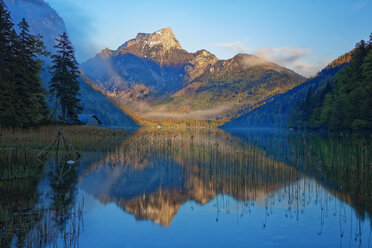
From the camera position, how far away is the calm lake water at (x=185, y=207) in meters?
9.65

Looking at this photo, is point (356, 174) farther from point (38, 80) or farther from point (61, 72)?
point (61, 72)

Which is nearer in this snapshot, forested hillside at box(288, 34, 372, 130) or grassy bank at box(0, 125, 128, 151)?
grassy bank at box(0, 125, 128, 151)

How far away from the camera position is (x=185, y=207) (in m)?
13.4

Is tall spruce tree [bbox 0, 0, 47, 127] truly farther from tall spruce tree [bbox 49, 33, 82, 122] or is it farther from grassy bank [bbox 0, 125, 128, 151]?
tall spruce tree [bbox 49, 33, 82, 122]

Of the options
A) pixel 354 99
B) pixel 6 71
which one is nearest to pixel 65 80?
pixel 6 71

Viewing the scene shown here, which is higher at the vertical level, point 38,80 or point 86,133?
point 38,80

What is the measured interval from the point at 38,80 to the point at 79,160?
31515 mm

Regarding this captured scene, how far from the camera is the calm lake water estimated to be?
9648mm

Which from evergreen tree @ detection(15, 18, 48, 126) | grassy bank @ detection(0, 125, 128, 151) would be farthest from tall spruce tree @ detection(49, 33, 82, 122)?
grassy bank @ detection(0, 125, 128, 151)

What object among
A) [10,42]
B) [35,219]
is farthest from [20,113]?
[35,219]

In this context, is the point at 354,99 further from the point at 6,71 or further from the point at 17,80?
the point at 6,71

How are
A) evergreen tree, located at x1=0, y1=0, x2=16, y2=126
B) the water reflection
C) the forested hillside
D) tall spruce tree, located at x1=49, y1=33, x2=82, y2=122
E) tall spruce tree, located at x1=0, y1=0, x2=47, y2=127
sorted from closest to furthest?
the water reflection → evergreen tree, located at x1=0, y1=0, x2=16, y2=126 → tall spruce tree, located at x1=0, y1=0, x2=47, y2=127 → tall spruce tree, located at x1=49, y1=33, x2=82, y2=122 → the forested hillside

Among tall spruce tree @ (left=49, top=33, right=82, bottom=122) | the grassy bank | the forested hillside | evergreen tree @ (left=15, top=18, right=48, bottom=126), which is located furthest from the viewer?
the forested hillside

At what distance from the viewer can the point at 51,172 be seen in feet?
66.1
